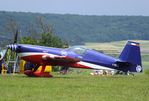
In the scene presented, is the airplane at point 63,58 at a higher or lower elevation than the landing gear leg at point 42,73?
higher

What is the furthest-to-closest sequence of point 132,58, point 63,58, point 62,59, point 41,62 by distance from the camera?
1. point 132,58
2. point 41,62
3. point 62,59
4. point 63,58

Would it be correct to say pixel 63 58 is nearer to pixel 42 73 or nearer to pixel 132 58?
pixel 42 73

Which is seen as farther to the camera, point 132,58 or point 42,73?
point 132,58

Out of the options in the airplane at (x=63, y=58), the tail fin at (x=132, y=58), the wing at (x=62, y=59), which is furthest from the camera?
the tail fin at (x=132, y=58)

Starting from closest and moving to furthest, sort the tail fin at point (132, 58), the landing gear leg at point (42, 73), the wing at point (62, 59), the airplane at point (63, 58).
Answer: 1. the landing gear leg at point (42, 73)
2. the wing at point (62, 59)
3. the airplane at point (63, 58)
4. the tail fin at point (132, 58)

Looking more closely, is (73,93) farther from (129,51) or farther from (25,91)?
(129,51)

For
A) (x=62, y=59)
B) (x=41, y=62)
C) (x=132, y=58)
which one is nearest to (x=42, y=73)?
(x=41, y=62)

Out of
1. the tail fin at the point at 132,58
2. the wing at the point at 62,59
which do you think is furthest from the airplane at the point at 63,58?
the tail fin at the point at 132,58

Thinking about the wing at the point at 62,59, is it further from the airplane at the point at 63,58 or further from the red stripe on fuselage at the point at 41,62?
the red stripe on fuselage at the point at 41,62

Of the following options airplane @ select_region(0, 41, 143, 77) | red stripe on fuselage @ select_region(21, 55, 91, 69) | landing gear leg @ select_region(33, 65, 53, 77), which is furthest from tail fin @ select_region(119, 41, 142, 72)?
landing gear leg @ select_region(33, 65, 53, 77)

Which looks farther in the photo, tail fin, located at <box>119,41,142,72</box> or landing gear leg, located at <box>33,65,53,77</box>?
tail fin, located at <box>119,41,142,72</box>

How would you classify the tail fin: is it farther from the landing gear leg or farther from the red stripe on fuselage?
the landing gear leg

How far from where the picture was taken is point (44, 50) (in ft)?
96.3

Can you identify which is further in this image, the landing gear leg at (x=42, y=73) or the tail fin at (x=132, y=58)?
the tail fin at (x=132, y=58)
